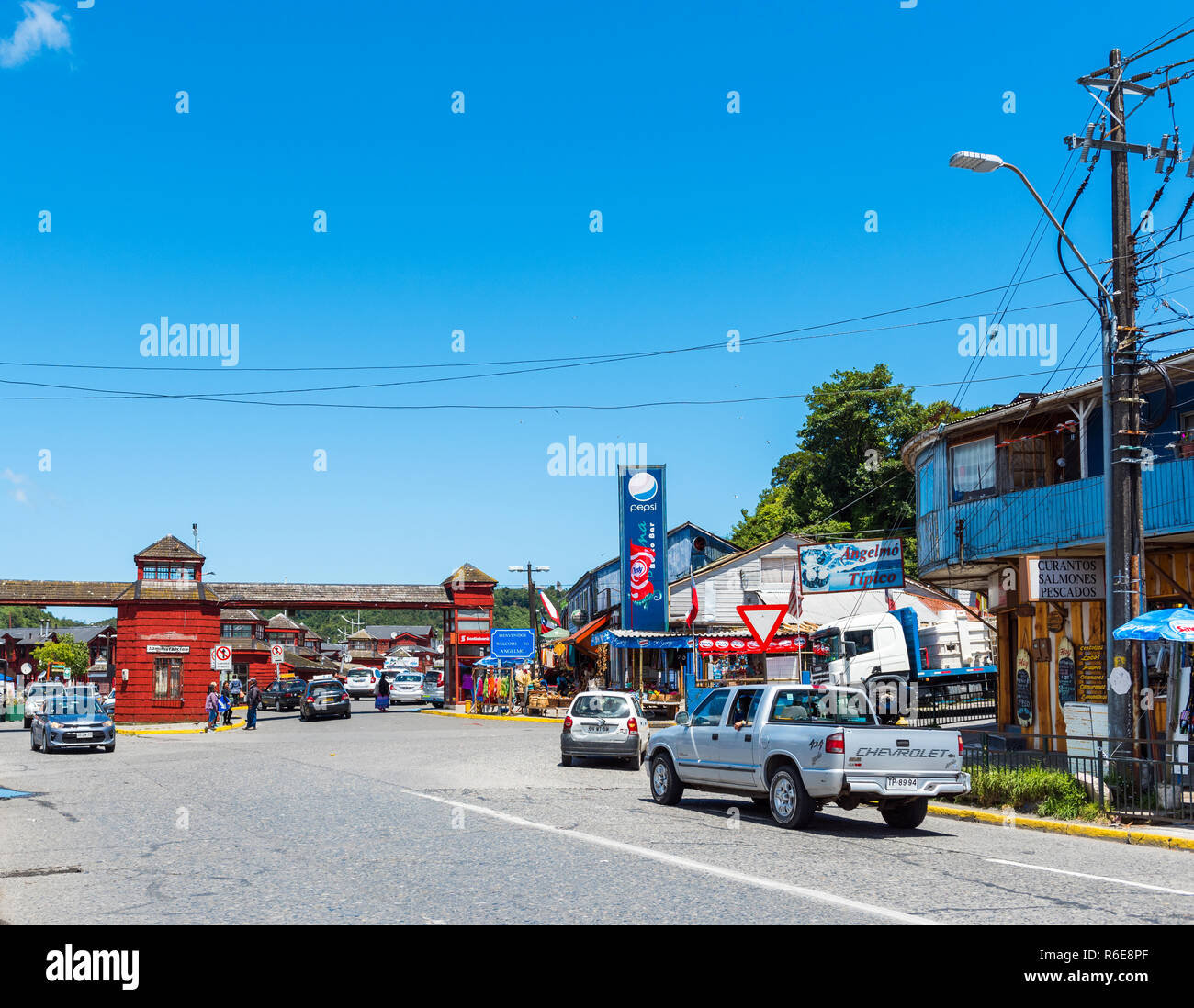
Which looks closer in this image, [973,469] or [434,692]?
[973,469]

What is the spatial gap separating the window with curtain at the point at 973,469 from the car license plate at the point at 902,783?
13.5m

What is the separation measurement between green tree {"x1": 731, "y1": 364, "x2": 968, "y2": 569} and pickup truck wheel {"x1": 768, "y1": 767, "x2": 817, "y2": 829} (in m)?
48.3

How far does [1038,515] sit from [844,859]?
14109mm

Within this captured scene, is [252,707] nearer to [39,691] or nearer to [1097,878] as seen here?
[39,691]

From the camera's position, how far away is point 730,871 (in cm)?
1038

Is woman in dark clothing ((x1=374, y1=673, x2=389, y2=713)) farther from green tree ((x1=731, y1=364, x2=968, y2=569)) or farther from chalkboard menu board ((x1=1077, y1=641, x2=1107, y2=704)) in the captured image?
chalkboard menu board ((x1=1077, y1=641, x2=1107, y2=704))

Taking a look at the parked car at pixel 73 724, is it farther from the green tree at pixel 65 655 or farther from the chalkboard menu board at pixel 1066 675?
the green tree at pixel 65 655

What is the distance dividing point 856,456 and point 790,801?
5199cm

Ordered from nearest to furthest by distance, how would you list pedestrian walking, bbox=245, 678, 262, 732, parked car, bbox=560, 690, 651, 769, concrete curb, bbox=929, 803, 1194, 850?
concrete curb, bbox=929, 803, 1194, 850 → parked car, bbox=560, 690, 651, 769 → pedestrian walking, bbox=245, 678, 262, 732


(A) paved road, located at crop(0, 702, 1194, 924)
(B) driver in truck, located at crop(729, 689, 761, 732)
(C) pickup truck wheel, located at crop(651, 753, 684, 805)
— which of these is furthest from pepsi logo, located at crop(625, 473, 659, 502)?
(B) driver in truck, located at crop(729, 689, 761, 732)

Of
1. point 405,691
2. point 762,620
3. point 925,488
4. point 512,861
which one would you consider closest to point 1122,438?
point 762,620

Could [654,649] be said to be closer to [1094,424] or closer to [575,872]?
[1094,424]

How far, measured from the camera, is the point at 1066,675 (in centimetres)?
2519

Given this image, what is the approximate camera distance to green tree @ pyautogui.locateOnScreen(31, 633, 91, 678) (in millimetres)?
116938
